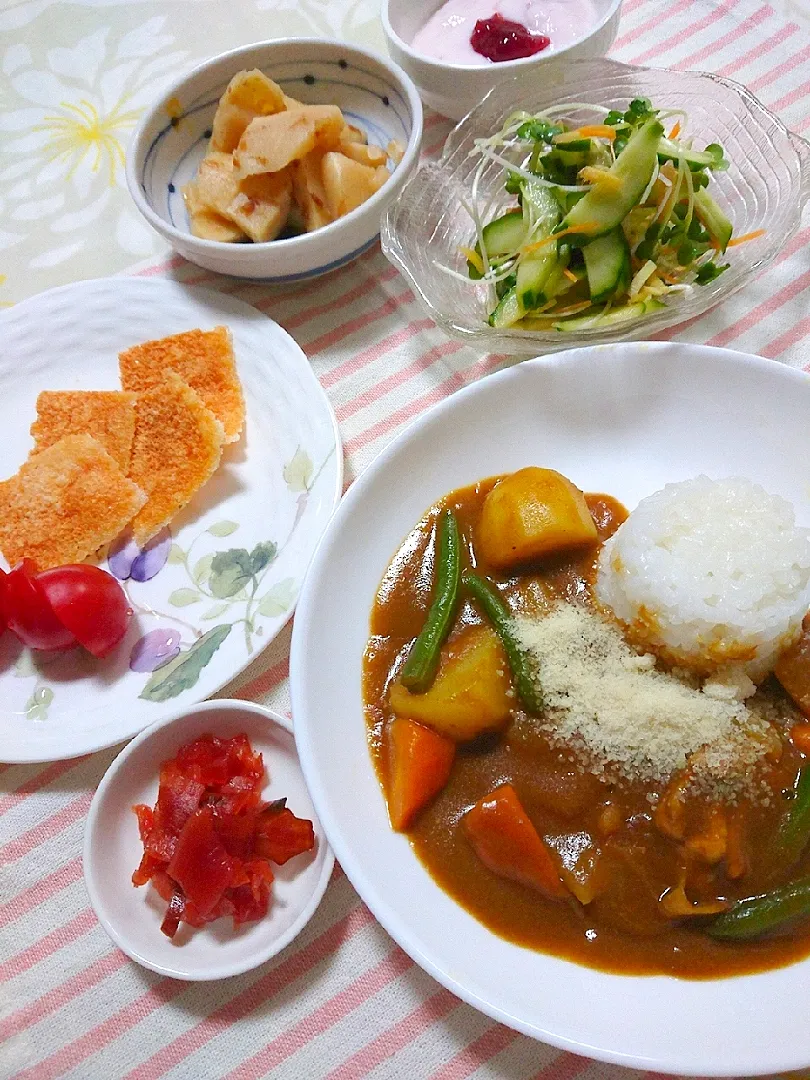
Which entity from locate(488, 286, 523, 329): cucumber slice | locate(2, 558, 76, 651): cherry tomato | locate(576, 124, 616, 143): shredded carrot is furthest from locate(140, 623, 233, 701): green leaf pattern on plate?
locate(576, 124, 616, 143): shredded carrot

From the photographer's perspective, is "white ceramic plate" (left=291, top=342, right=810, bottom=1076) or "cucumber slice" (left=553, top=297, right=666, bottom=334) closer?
"white ceramic plate" (left=291, top=342, right=810, bottom=1076)

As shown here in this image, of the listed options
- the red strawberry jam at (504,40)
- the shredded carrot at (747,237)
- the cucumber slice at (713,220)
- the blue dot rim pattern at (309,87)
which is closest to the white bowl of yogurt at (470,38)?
the red strawberry jam at (504,40)

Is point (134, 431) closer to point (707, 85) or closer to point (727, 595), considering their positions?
point (727, 595)

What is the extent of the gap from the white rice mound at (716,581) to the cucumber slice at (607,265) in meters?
0.58

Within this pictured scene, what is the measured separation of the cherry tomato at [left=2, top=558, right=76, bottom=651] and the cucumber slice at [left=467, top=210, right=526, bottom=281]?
1445 mm

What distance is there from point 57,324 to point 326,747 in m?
1.68

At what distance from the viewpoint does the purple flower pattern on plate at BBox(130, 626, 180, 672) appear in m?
1.97

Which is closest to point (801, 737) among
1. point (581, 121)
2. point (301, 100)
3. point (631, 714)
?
point (631, 714)

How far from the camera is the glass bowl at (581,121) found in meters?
2.04

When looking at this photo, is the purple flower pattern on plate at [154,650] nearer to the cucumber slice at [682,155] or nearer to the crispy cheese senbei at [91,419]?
the crispy cheese senbei at [91,419]

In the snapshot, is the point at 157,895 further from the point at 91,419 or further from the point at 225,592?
the point at 91,419

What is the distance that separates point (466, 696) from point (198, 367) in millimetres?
1313

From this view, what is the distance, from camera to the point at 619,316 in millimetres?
2014

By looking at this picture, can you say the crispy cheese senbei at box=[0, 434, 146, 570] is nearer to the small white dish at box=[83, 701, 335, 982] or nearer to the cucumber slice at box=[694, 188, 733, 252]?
the small white dish at box=[83, 701, 335, 982]
